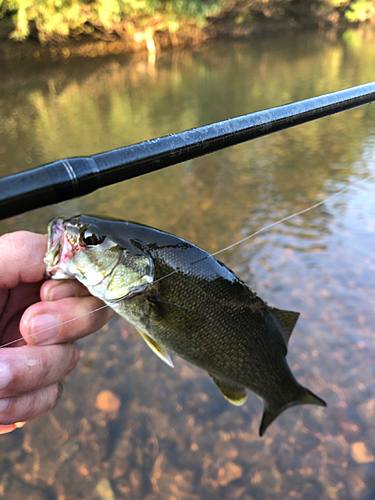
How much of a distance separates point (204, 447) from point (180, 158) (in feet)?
8.06

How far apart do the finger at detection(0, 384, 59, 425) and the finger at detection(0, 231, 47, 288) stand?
0.44m

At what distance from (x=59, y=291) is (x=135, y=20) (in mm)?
23347

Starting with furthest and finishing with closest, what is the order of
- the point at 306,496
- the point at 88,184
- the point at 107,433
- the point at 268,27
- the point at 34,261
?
the point at 268,27, the point at 107,433, the point at 306,496, the point at 34,261, the point at 88,184

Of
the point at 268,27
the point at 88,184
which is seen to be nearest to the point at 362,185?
the point at 88,184

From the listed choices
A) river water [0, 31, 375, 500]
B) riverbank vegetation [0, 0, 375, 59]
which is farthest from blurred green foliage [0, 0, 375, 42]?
river water [0, 31, 375, 500]

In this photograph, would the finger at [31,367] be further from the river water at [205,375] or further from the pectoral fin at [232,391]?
the river water at [205,375]

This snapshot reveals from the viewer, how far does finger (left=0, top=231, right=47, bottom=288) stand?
150 cm

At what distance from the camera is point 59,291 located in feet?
5.02

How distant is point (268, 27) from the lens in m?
29.1

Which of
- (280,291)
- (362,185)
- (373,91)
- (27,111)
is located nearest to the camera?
(373,91)

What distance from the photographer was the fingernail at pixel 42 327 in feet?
4.65

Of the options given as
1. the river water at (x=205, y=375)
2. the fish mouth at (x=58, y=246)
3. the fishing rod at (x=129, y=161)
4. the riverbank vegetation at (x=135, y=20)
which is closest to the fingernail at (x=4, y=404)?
the fish mouth at (x=58, y=246)

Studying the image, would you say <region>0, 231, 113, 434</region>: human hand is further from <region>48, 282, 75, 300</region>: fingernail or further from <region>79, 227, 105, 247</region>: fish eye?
<region>79, 227, 105, 247</region>: fish eye

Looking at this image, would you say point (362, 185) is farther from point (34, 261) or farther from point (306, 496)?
point (34, 261)
